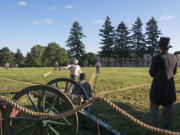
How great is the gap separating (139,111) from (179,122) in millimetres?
1183

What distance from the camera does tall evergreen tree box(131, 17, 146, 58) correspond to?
6269 centimetres

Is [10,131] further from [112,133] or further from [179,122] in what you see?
[179,122]

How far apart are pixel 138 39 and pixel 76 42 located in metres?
21.7

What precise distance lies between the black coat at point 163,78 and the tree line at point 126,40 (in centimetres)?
5878

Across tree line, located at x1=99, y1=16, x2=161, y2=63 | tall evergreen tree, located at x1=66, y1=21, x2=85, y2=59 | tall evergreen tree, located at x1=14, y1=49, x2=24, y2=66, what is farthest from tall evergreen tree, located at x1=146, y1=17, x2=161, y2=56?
tall evergreen tree, located at x1=14, y1=49, x2=24, y2=66

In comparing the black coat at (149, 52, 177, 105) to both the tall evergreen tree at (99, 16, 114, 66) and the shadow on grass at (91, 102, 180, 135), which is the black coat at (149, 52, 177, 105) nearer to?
the shadow on grass at (91, 102, 180, 135)

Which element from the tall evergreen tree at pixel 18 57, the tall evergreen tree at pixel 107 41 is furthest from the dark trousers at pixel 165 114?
the tall evergreen tree at pixel 18 57

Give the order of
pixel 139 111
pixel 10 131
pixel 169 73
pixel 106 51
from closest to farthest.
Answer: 1. pixel 10 131
2. pixel 169 73
3. pixel 139 111
4. pixel 106 51

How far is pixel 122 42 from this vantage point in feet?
204

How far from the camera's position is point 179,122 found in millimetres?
4504

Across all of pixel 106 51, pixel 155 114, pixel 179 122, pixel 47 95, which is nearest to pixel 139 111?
pixel 179 122

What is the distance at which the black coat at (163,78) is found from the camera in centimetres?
324

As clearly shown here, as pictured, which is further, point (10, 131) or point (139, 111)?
point (139, 111)

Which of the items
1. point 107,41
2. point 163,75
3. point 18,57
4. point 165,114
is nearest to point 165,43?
point 163,75
